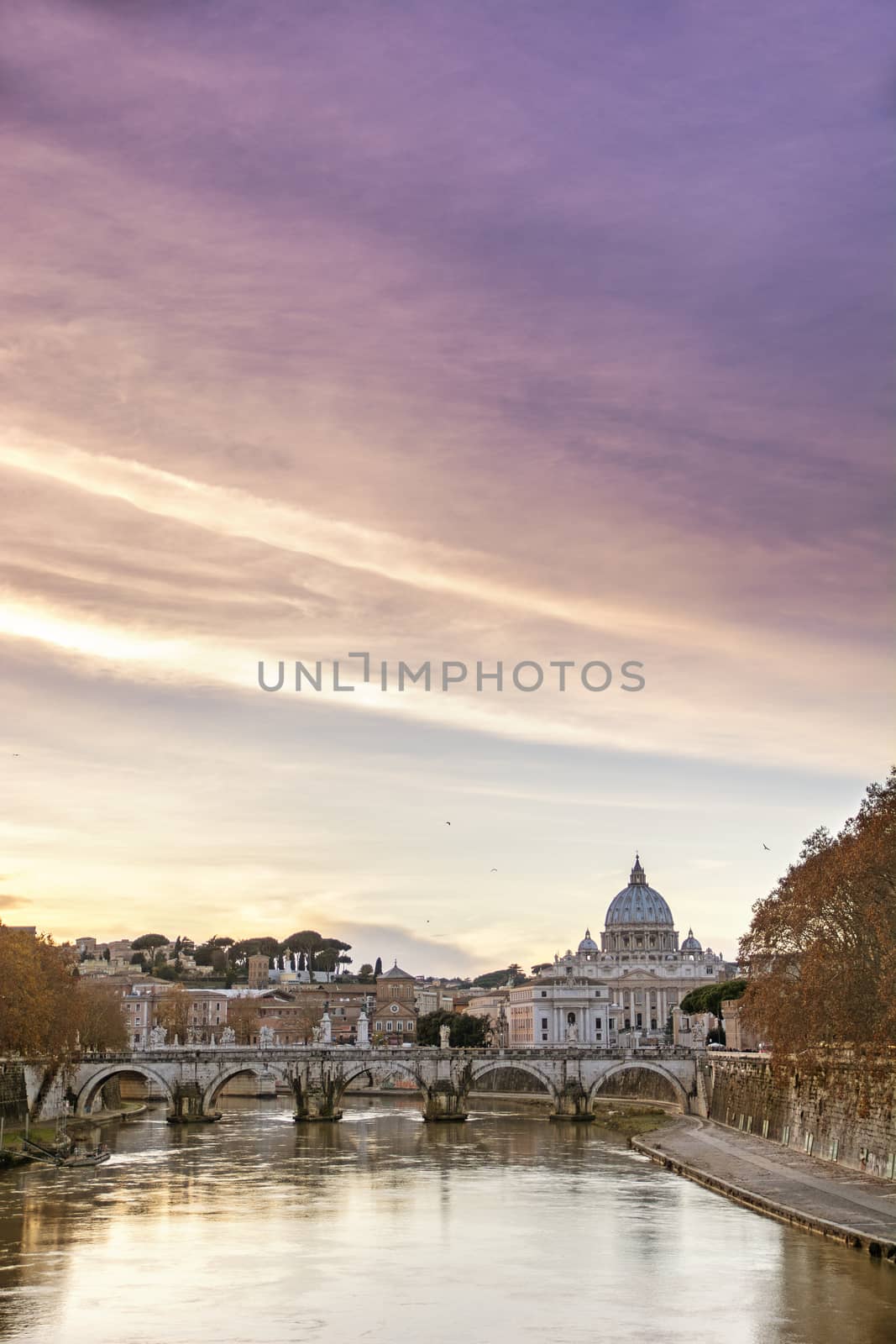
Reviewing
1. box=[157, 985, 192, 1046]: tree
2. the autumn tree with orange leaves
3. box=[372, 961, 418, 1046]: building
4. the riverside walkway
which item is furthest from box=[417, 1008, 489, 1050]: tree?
the riverside walkway

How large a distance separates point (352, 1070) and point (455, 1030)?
192ft

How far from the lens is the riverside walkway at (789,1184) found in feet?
126

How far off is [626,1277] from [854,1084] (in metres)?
15.9

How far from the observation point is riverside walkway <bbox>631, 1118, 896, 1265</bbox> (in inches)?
1517

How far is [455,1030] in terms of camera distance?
147500 millimetres

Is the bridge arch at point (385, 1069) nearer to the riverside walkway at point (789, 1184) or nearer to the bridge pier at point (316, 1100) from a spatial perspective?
the bridge pier at point (316, 1100)

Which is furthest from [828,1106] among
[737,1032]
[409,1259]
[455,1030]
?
[455,1030]

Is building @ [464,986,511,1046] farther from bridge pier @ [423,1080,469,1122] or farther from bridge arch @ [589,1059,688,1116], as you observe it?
bridge pier @ [423,1080,469,1122]

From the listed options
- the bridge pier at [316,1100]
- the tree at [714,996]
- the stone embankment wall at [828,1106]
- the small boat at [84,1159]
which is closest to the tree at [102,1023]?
the bridge pier at [316,1100]

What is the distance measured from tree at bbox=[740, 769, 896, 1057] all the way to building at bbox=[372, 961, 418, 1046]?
118 metres

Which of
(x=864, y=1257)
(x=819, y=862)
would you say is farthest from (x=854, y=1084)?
(x=864, y=1257)

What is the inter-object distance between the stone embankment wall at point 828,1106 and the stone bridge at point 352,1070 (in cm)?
1499

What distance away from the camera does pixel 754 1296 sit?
112 ft

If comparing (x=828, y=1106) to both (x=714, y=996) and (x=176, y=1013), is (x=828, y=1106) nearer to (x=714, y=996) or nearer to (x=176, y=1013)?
(x=714, y=996)
